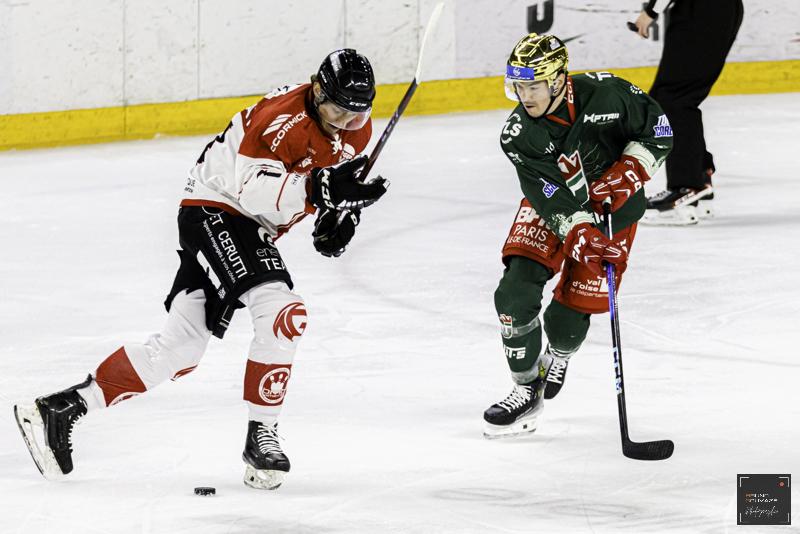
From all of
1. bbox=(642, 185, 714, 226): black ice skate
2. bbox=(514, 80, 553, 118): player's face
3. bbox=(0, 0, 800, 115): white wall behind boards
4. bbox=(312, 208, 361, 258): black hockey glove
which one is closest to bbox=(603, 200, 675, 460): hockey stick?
bbox=(514, 80, 553, 118): player's face

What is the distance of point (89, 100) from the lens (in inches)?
311

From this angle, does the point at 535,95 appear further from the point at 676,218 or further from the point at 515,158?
the point at 676,218

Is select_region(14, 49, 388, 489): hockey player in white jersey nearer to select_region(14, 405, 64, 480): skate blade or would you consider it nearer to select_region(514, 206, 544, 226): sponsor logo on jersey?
select_region(14, 405, 64, 480): skate blade

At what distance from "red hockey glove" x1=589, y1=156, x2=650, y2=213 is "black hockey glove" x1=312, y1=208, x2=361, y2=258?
0.59 m

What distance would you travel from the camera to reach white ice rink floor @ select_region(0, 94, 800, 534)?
3.22m

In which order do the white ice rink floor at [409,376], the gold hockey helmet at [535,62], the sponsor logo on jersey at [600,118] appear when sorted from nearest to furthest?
the white ice rink floor at [409,376] → the gold hockey helmet at [535,62] → the sponsor logo on jersey at [600,118]

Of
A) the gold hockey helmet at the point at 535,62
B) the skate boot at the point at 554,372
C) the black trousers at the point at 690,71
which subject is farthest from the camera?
the black trousers at the point at 690,71

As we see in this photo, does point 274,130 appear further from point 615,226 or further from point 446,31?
point 446,31

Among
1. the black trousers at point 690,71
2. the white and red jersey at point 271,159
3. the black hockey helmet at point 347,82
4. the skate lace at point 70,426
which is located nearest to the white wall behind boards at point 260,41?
the black trousers at point 690,71

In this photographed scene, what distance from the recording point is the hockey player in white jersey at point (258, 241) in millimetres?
3281

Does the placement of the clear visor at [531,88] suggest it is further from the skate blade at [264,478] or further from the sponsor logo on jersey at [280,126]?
the skate blade at [264,478]

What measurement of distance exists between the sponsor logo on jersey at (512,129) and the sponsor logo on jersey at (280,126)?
62 cm

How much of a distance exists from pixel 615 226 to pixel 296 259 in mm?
2134

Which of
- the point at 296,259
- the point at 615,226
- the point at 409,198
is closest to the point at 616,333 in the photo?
the point at 615,226
